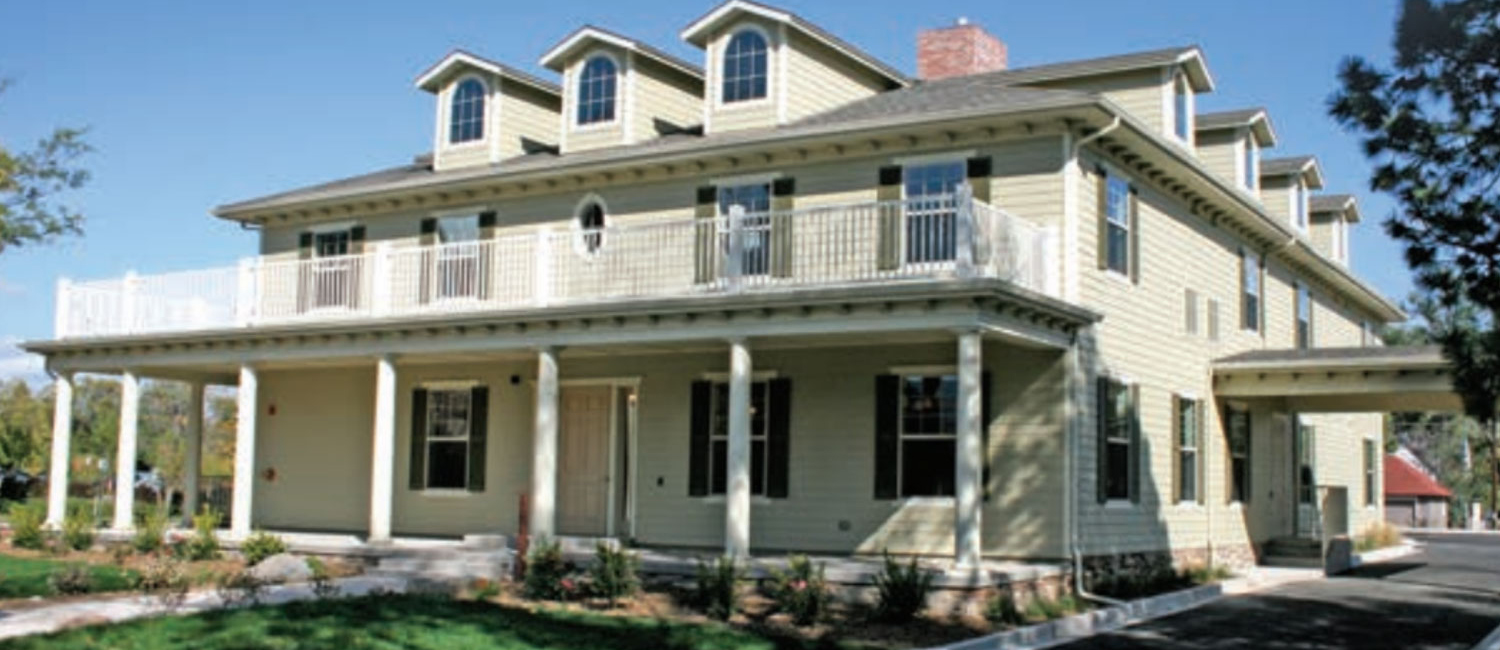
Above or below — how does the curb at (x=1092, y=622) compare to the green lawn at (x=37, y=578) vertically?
below

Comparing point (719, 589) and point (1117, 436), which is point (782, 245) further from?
point (719, 589)

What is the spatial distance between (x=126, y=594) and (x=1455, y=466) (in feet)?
233

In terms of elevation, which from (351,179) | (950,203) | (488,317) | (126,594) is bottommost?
(126,594)

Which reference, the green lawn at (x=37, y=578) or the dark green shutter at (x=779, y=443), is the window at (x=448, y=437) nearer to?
the green lawn at (x=37, y=578)

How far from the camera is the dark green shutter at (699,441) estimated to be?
2027 centimetres

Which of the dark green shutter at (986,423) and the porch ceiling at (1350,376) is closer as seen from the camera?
the dark green shutter at (986,423)

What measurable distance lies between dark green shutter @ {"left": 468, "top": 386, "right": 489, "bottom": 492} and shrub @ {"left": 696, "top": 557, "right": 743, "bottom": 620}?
752 cm

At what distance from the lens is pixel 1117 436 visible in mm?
19453

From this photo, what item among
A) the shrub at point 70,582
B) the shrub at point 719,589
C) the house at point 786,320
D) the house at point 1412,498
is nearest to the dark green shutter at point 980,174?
the house at point 786,320

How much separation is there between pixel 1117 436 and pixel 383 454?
10194 mm

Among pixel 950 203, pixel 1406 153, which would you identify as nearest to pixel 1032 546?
pixel 950 203

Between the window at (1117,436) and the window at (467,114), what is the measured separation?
11289 mm

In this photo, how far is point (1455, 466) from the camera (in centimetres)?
7325

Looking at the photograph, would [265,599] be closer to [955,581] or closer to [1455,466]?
[955,581]
